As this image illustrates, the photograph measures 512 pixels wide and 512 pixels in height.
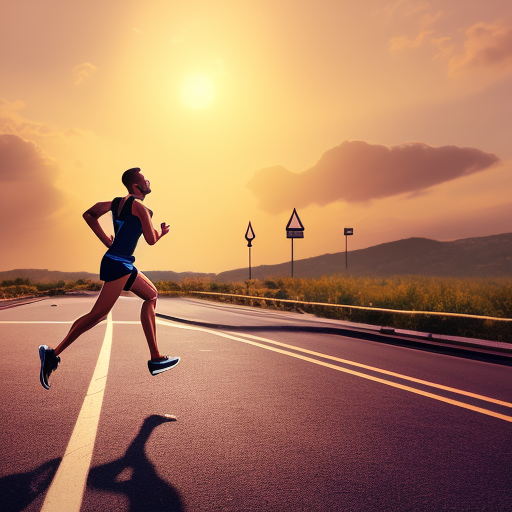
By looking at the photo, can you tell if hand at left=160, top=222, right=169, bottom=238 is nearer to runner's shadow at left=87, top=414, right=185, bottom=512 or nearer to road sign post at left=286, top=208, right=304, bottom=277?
runner's shadow at left=87, top=414, right=185, bottom=512

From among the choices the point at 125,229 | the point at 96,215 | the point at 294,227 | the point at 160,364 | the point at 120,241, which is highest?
the point at 294,227

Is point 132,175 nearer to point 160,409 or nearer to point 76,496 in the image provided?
point 160,409

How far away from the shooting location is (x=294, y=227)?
1117 inches

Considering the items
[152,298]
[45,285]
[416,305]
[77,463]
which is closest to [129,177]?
[152,298]

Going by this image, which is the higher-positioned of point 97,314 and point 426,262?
point 426,262

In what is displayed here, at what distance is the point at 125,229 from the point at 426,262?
585 ft

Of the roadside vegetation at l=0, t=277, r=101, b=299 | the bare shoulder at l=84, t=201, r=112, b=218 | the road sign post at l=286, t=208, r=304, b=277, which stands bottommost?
the bare shoulder at l=84, t=201, r=112, b=218

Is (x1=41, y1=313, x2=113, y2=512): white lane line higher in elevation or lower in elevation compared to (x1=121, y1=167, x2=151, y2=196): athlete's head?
lower

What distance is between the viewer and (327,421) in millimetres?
5281

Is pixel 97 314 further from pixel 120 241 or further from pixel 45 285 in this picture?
pixel 45 285

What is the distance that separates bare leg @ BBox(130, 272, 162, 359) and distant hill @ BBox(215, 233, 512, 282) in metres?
135

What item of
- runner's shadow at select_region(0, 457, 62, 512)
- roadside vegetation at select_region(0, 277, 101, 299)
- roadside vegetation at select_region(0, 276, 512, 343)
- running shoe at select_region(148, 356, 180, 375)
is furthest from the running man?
roadside vegetation at select_region(0, 277, 101, 299)

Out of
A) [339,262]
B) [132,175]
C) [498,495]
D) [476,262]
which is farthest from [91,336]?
[339,262]

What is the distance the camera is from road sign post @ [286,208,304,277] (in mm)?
28125
